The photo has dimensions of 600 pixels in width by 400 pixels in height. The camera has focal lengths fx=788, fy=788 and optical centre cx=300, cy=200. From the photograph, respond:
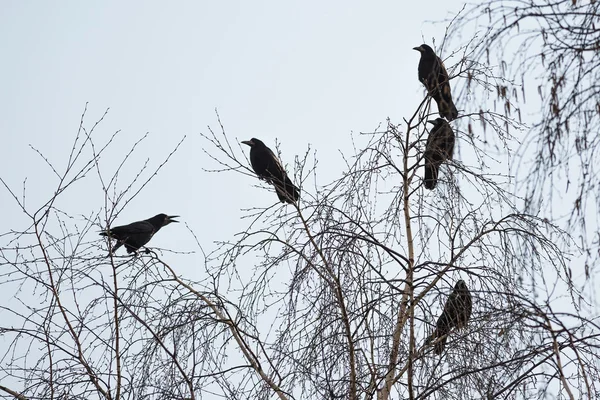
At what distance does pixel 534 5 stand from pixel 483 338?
71.6 inches

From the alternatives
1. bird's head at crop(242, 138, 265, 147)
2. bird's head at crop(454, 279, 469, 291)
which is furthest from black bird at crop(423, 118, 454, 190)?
bird's head at crop(242, 138, 265, 147)

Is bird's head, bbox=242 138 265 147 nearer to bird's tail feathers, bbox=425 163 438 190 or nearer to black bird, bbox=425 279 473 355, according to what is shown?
bird's tail feathers, bbox=425 163 438 190

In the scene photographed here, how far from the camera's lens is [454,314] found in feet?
12.8

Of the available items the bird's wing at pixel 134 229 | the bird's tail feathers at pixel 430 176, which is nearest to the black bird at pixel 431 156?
the bird's tail feathers at pixel 430 176

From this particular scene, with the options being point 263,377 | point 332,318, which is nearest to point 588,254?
point 332,318

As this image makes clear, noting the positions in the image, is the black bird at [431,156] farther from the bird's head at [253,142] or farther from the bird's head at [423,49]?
the bird's head at [253,142]

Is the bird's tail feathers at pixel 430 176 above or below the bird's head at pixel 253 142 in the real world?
below

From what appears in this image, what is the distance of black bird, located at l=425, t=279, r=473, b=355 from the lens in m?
3.63

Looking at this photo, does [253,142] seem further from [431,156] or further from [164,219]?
[431,156]

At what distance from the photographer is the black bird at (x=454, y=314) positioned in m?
3.63

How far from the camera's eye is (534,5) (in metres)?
2.29

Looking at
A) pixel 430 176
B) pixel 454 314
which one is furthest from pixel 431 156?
pixel 454 314

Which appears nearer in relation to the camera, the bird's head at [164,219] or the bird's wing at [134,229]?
the bird's wing at [134,229]

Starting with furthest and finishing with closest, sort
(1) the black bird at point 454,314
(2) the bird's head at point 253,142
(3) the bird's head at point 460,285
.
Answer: (2) the bird's head at point 253,142 < (3) the bird's head at point 460,285 < (1) the black bird at point 454,314
